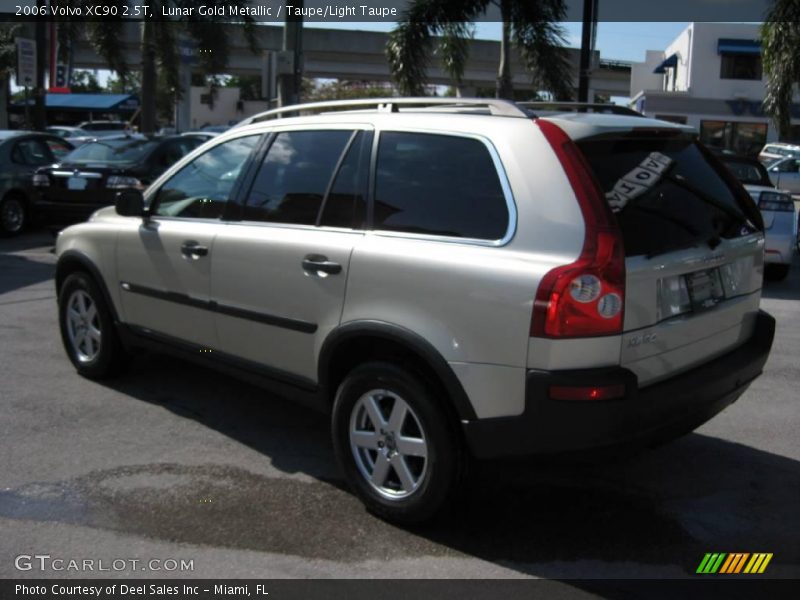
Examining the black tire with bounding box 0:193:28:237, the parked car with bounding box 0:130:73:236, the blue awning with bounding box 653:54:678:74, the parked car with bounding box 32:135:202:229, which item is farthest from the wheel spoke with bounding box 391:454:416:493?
the blue awning with bounding box 653:54:678:74

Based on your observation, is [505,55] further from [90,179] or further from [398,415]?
[398,415]

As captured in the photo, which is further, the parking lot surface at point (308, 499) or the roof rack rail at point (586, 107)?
the roof rack rail at point (586, 107)

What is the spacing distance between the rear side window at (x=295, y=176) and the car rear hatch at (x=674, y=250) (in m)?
1.32

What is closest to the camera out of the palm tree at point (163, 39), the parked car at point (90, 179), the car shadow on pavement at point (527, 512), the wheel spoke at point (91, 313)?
the car shadow on pavement at point (527, 512)

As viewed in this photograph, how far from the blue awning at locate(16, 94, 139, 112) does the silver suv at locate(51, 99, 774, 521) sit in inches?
2202

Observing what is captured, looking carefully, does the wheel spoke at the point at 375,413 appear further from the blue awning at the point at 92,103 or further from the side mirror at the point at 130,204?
the blue awning at the point at 92,103

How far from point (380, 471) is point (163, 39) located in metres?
20.1

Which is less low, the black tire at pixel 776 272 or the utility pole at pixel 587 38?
the utility pole at pixel 587 38

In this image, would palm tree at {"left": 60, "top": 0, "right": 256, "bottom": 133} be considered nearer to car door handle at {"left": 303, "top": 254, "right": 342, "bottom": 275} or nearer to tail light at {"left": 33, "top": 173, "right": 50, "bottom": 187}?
tail light at {"left": 33, "top": 173, "right": 50, "bottom": 187}

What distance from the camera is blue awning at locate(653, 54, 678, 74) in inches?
1798

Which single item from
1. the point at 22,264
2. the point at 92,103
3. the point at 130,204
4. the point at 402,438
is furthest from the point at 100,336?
the point at 92,103

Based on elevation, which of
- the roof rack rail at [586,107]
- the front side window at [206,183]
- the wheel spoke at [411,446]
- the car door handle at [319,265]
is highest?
the roof rack rail at [586,107]

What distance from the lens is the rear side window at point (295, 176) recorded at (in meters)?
4.23

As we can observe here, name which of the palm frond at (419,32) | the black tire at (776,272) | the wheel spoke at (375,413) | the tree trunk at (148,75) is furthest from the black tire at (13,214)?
the wheel spoke at (375,413)
